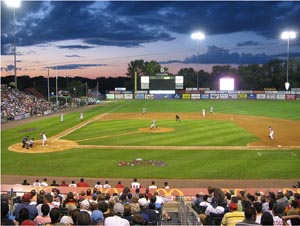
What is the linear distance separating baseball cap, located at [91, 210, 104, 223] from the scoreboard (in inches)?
3474

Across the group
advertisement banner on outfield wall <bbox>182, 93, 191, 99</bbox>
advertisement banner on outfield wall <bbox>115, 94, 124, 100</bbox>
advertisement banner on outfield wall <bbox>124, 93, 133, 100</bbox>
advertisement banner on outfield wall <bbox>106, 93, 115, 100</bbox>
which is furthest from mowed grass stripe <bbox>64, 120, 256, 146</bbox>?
advertisement banner on outfield wall <bbox>106, 93, 115, 100</bbox>

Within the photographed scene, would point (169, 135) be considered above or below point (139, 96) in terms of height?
below

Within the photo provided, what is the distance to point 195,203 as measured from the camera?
1184 centimetres

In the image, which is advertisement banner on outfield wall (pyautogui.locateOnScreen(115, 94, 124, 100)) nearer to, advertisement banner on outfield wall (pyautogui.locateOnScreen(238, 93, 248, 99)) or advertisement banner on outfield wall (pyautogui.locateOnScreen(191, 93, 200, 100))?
advertisement banner on outfield wall (pyautogui.locateOnScreen(191, 93, 200, 100))

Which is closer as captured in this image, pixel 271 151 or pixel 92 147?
pixel 271 151

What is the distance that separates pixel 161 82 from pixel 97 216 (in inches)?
3541

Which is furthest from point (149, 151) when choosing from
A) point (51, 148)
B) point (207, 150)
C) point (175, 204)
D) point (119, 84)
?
point (119, 84)

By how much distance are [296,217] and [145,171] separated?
612 inches

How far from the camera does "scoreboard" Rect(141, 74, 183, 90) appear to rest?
96938 millimetres

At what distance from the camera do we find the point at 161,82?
98.3 m

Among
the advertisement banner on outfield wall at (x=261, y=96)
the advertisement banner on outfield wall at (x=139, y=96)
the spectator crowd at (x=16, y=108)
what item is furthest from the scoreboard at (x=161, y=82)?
the spectator crowd at (x=16, y=108)

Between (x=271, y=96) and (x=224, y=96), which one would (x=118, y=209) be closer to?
(x=224, y=96)

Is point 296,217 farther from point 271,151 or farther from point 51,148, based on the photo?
point 51,148

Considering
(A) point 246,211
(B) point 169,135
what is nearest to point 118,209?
(A) point 246,211
